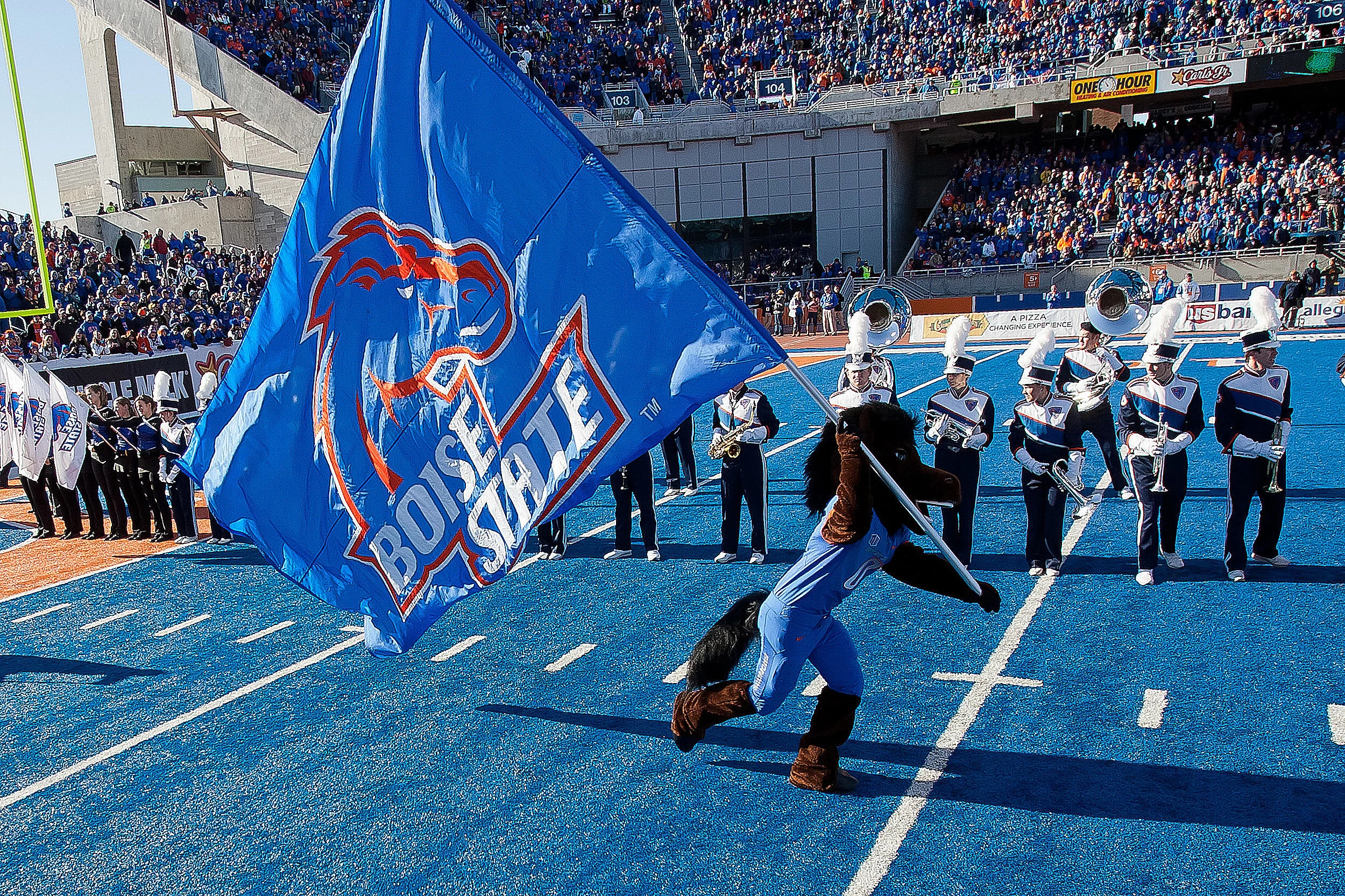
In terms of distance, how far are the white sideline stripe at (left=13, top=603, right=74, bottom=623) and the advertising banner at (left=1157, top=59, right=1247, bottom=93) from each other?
31.5 metres

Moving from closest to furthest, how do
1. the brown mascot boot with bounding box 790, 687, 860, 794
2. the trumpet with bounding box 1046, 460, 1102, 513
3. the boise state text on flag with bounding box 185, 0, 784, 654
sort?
the boise state text on flag with bounding box 185, 0, 784, 654, the brown mascot boot with bounding box 790, 687, 860, 794, the trumpet with bounding box 1046, 460, 1102, 513

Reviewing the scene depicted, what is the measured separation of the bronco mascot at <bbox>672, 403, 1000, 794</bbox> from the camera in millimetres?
4184

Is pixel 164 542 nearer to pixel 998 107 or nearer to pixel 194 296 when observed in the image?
pixel 194 296

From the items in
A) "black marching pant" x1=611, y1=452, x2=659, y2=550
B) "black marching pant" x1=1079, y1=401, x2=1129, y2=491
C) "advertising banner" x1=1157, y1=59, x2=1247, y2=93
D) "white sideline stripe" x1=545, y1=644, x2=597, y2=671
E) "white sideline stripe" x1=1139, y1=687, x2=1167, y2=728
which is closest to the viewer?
"white sideline stripe" x1=1139, y1=687, x2=1167, y2=728

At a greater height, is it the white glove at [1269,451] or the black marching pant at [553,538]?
the white glove at [1269,451]

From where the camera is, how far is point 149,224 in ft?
111

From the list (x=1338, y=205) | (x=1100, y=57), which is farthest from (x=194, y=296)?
(x=1338, y=205)

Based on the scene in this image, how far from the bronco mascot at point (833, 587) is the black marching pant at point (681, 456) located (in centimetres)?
643

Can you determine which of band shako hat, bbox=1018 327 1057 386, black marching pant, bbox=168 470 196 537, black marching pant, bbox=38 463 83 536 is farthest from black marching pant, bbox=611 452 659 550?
black marching pant, bbox=38 463 83 536

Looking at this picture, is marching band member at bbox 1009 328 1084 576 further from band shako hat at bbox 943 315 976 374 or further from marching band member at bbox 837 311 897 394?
marching band member at bbox 837 311 897 394

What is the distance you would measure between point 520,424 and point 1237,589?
550cm

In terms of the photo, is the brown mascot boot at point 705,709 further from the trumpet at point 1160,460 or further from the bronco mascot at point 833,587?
the trumpet at point 1160,460

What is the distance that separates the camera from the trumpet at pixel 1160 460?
7082mm

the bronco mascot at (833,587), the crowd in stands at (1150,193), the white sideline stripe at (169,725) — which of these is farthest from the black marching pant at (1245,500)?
the crowd in stands at (1150,193)
